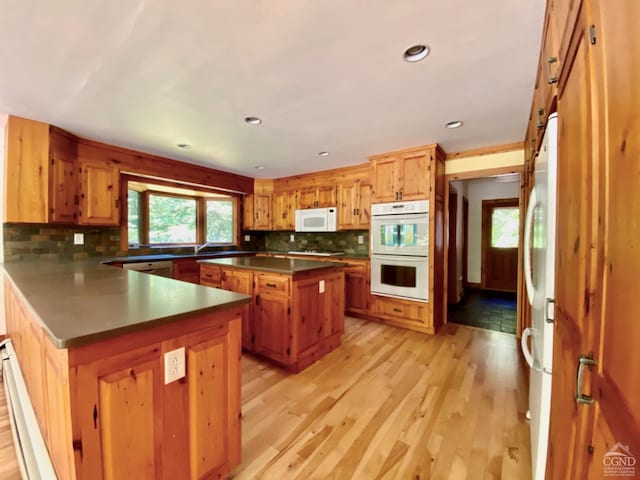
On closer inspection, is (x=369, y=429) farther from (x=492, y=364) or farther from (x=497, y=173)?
(x=497, y=173)

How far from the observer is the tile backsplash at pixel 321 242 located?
4.66 m

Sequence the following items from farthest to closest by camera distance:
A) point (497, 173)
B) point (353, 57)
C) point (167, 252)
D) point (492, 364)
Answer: point (167, 252)
point (497, 173)
point (492, 364)
point (353, 57)

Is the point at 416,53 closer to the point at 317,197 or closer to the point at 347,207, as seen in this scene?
the point at 347,207

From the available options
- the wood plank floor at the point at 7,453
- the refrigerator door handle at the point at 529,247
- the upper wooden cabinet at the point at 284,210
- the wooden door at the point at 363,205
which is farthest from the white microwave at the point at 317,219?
the wood plank floor at the point at 7,453

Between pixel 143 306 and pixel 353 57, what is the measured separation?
1.79 m

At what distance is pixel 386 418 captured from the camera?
1.78 meters

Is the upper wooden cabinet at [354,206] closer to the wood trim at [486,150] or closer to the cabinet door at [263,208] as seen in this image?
the wood trim at [486,150]

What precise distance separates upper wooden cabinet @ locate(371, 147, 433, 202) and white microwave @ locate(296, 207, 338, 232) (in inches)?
36.4

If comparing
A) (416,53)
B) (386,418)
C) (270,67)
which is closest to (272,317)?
(386,418)

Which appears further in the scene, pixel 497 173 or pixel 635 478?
pixel 497 173

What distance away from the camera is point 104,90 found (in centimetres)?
203

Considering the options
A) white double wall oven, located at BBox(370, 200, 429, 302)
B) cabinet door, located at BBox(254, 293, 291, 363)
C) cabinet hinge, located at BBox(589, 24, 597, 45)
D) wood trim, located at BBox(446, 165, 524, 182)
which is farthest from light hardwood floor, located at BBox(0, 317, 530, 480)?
wood trim, located at BBox(446, 165, 524, 182)

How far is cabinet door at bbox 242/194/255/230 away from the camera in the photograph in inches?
211

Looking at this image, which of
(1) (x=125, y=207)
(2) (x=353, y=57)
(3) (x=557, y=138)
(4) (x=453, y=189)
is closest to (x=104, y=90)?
(2) (x=353, y=57)
